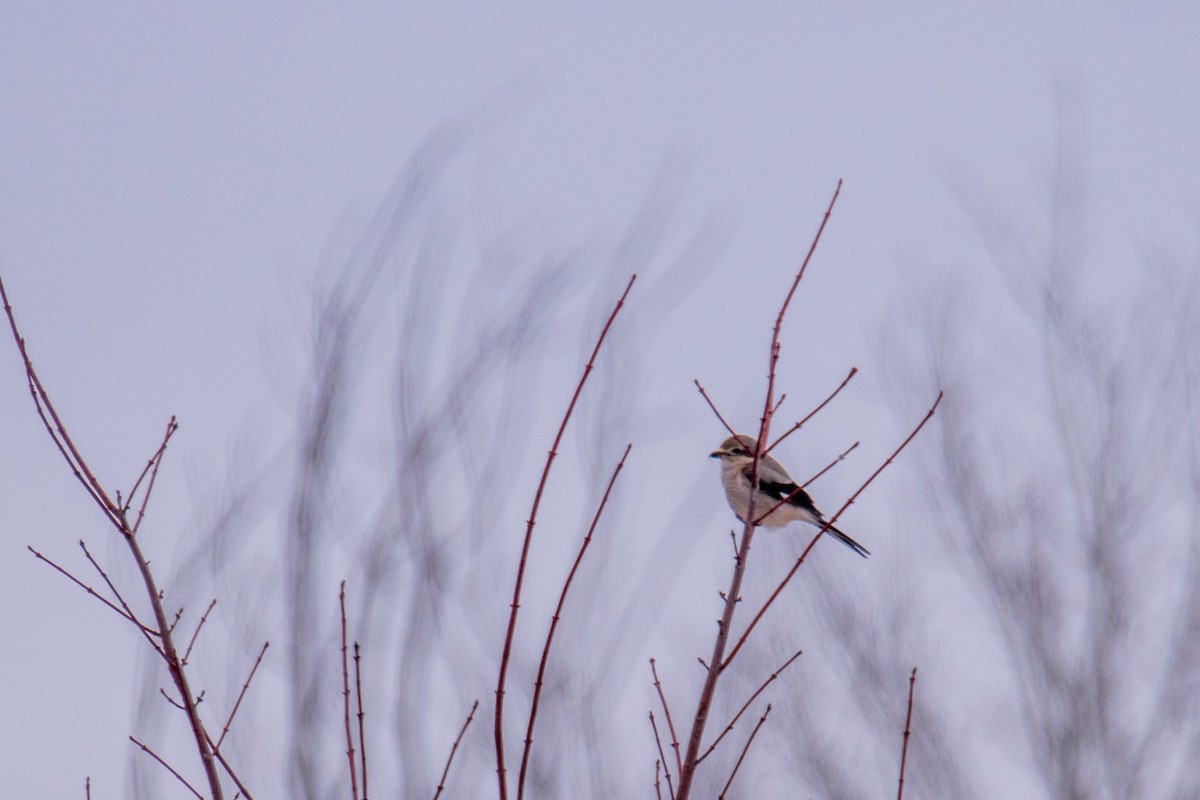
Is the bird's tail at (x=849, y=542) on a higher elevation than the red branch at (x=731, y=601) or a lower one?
higher

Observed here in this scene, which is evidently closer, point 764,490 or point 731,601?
point 731,601

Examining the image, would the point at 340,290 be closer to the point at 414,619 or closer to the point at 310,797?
the point at 414,619

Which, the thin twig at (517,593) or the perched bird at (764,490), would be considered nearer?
the thin twig at (517,593)

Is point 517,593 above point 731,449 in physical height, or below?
below

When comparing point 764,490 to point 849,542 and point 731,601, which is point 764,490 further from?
point 731,601

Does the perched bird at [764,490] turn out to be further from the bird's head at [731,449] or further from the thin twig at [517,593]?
the thin twig at [517,593]

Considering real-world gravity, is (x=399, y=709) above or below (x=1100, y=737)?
below

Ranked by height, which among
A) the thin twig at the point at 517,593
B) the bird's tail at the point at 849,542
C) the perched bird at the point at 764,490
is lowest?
the thin twig at the point at 517,593

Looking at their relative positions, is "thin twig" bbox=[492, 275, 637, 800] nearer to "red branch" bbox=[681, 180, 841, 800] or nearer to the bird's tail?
"red branch" bbox=[681, 180, 841, 800]

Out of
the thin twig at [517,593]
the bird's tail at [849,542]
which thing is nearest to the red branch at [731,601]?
the thin twig at [517,593]

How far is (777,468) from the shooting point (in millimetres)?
6645

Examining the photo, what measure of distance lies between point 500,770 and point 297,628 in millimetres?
2638

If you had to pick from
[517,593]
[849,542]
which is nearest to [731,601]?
[517,593]

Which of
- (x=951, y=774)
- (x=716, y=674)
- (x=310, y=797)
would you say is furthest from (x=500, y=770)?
(x=951, y=774)
